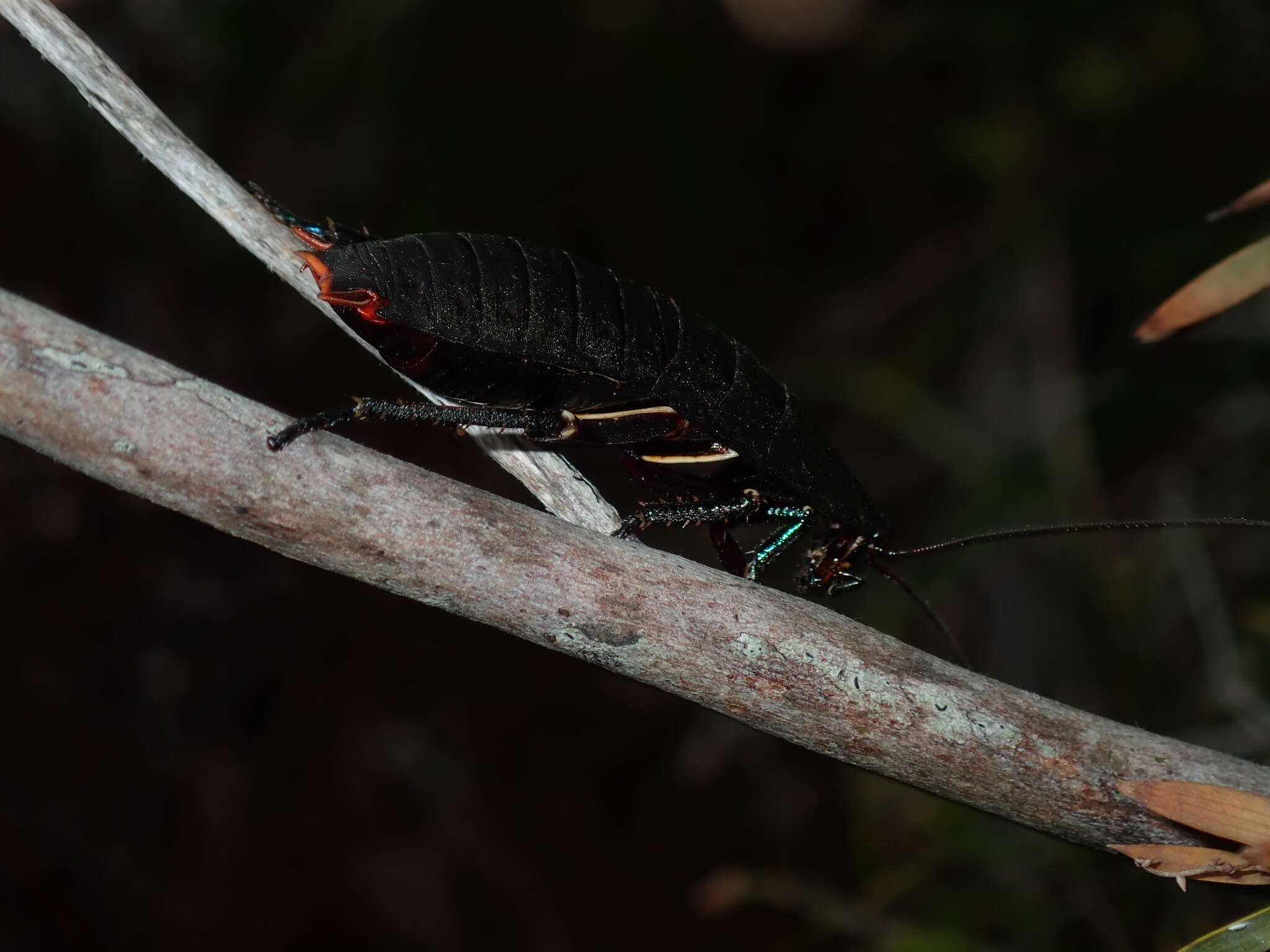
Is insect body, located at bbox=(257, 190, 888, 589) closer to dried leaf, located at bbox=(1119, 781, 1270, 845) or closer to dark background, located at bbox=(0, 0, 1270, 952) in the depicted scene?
dried leaf, located at bbox=(1119, 781, 1270, 845)

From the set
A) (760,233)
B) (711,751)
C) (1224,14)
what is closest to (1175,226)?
(1224,14)

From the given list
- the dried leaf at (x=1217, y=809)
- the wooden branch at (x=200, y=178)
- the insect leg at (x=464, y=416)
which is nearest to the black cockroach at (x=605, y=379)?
the insect leg at (x=464, y=416)

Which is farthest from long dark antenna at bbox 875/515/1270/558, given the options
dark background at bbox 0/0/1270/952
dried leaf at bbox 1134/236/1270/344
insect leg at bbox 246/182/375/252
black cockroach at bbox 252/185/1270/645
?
insect leg at bbox 246/182/375/252

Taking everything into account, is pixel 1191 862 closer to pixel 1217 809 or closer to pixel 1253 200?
pixel 1217 809

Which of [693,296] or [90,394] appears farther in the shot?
[693,296]

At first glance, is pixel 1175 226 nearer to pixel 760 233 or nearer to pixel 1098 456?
pixel 1098 456

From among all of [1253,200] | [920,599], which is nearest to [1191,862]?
[1253,200]

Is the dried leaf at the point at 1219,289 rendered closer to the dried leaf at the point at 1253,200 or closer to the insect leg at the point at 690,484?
the dried leaf at the point at 1253,200
